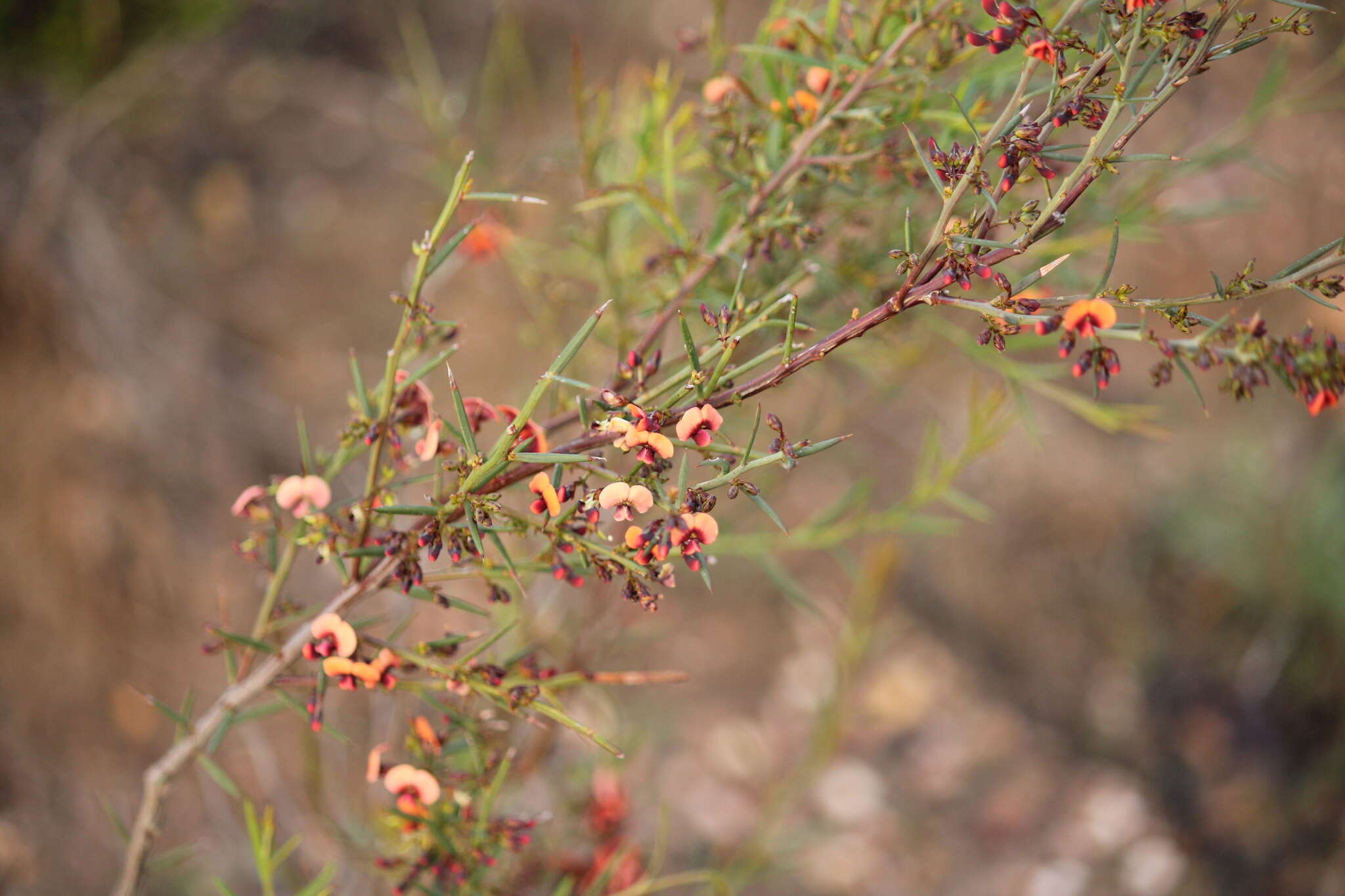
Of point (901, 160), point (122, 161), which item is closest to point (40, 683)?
point (122, 161)

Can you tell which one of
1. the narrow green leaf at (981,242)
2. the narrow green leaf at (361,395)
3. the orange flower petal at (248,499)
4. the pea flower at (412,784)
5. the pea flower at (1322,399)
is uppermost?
the narrow green leaf at (361,395)

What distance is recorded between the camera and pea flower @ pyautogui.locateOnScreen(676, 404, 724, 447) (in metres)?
0.34

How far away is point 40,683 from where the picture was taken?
123 cm

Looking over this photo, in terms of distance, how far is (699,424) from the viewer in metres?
0.34

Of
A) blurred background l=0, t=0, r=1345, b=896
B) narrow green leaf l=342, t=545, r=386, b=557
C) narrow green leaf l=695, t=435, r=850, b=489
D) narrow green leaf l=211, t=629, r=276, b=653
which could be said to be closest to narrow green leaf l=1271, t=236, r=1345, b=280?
narrow green leaf l=695, t=435, r=850, b=489

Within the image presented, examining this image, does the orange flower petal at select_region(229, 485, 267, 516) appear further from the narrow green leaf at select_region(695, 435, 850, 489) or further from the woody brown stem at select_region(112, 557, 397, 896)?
the narrow green leaf at select_region(695, 435, 850, 489)

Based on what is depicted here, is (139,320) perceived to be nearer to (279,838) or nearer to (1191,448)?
(279,838)

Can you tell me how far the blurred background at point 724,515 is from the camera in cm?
128

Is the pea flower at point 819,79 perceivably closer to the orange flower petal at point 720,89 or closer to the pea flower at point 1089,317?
the orange flower petal at point 720,89

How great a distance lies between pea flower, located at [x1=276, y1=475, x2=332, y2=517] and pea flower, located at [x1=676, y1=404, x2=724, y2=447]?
0.63 ft

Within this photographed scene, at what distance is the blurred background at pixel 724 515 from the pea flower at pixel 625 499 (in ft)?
2.77

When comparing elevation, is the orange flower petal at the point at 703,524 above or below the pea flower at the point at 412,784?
above

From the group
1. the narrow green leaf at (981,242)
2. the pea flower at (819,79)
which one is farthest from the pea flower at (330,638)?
the pea flower at (819,79)

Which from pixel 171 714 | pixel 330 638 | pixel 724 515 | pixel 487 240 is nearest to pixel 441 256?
pixel 330 638
